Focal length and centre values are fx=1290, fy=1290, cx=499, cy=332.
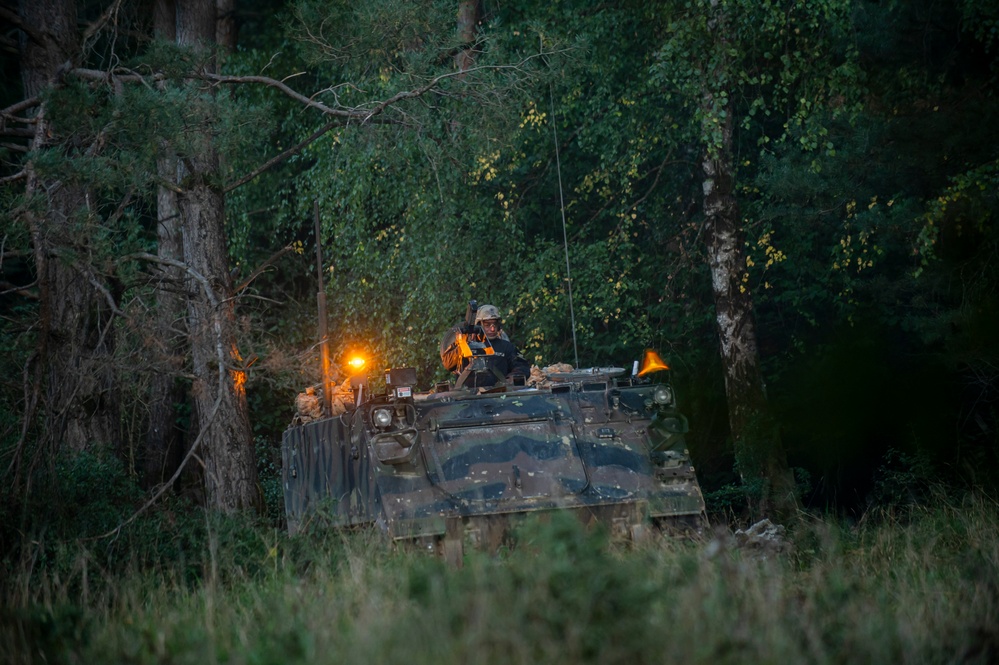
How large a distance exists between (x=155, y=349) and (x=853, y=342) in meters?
8.61

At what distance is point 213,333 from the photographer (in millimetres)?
12656

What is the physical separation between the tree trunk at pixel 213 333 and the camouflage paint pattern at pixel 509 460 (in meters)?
2.46

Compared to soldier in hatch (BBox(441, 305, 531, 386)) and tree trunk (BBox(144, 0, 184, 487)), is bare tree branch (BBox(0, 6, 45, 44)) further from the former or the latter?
soldier in hatch (BBox(441, 305, 531, 386))

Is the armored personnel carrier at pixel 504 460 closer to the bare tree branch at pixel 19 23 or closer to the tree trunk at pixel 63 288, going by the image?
the tree trunk at pixel 63 288

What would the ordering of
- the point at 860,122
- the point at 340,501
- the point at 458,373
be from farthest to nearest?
the point at 860,122 → the point at 458,373 → the point at 340,501

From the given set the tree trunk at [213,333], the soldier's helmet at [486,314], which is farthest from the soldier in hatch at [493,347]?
the tree trunk at [213,333]

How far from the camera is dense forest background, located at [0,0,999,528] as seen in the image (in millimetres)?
12336

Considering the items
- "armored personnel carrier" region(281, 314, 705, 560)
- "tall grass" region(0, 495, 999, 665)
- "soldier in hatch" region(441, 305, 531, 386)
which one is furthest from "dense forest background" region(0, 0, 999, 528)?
"tall grass" region(0, 495, 999, 665)

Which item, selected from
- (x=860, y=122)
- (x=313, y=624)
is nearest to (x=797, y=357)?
(x=860, y=122)

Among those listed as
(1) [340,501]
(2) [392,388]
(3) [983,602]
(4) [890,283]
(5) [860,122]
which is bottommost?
(3) [983,602]

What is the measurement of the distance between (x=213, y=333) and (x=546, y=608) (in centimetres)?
746

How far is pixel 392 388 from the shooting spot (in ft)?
34.0

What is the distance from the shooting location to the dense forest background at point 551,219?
12336mm

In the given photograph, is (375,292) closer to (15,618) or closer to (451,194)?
(451,194)
